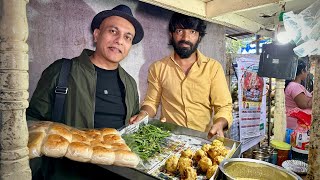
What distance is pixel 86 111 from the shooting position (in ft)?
8.81

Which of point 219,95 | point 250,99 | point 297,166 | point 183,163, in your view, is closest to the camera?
point 183,163

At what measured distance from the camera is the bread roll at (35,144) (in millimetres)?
1302

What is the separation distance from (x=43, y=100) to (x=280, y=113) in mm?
4996

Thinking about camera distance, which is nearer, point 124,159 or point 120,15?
point 124,159

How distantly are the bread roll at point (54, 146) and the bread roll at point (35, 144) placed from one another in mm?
26

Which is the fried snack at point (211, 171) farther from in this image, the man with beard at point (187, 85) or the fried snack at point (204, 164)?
the man with beard at point (187, 85)

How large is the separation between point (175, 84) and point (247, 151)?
354cm

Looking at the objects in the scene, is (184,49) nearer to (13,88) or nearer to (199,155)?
(199,155)

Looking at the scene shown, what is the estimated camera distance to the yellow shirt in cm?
363

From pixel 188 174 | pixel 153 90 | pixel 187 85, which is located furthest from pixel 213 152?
pixel 153 90

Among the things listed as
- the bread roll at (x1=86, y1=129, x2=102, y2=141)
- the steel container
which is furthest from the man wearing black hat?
the steel container

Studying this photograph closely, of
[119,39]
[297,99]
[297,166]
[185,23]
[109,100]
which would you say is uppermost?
[185,23]

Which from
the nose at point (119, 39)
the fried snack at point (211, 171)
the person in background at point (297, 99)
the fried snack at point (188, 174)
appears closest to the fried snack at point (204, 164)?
the fried snack at point (211, 171)

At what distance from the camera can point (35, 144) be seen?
1.33 meters
